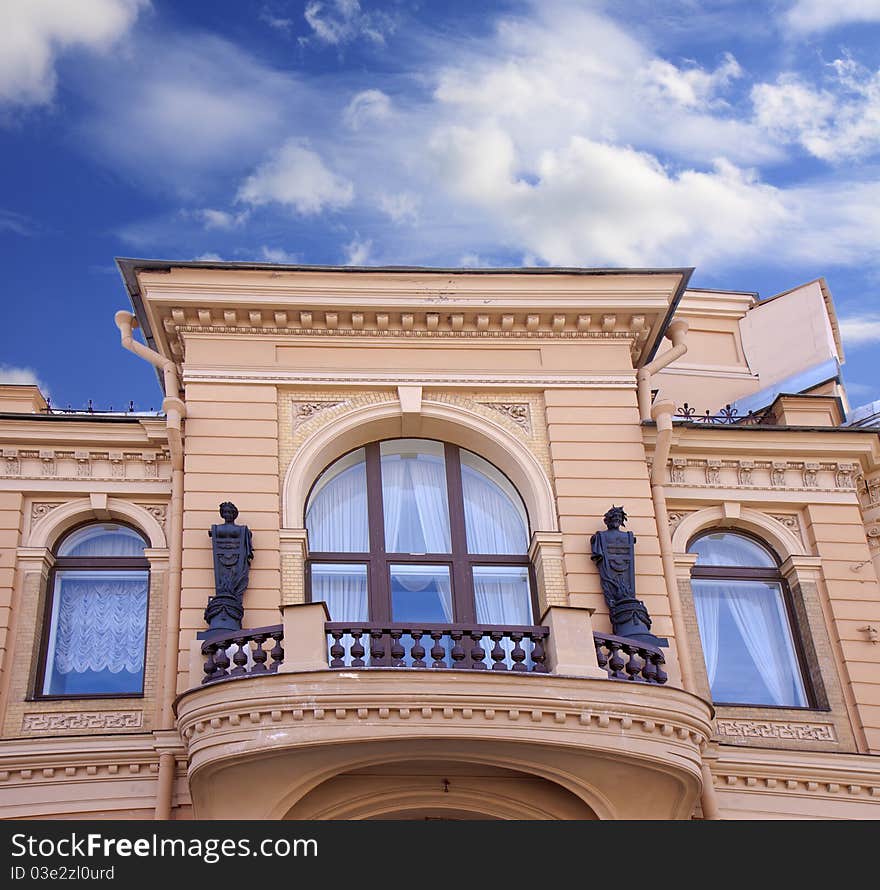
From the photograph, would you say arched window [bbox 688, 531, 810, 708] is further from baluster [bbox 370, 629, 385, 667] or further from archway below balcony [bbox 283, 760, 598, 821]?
baluster [bbox 370, 629, 385, 667]

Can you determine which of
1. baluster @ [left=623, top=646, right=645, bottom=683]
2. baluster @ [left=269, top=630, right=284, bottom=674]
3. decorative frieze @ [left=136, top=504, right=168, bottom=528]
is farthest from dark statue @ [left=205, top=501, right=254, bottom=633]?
baluster @ [left=623, top=646, right=645, bottom=683]

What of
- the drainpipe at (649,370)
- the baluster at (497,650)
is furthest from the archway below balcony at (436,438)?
the baluster at (497,650)

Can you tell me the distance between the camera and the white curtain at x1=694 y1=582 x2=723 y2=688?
17.9 metres

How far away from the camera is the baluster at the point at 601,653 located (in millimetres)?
15359

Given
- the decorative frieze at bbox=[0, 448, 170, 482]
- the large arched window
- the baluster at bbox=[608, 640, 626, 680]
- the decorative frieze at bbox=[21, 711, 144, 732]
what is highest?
the decorative frieze at bbox=[0, 448, 170, 482]

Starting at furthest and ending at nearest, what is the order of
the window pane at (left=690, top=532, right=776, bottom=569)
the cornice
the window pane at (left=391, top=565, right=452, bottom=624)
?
the window pane at (left=690, top=532, right=776, bottom=569), the cornice, the window pane at (left=391, top=565, right=452, bottom=624)

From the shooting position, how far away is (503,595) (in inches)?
690

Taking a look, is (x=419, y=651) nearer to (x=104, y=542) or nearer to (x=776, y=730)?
(x=776, y=730)

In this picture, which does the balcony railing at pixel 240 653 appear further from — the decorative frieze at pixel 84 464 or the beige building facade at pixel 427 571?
the decorative frieze at pixel 84 464

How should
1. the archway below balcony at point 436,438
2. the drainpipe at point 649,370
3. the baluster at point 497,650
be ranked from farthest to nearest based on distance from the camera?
the drainpipe at point 649,370 → the archway below balcony at point 436,438 → the baluster at point 497,650

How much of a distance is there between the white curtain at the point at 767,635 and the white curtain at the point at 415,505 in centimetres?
410

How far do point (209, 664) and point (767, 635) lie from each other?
24.9ft

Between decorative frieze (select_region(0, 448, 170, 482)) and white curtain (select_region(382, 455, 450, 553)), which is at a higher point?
decorative frieze (select_region(0, 448, 170, 482))

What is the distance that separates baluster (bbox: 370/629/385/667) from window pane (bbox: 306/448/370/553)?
2.59m
